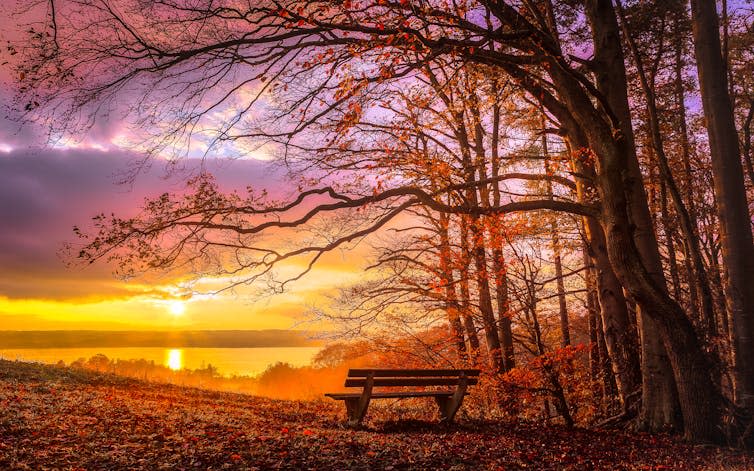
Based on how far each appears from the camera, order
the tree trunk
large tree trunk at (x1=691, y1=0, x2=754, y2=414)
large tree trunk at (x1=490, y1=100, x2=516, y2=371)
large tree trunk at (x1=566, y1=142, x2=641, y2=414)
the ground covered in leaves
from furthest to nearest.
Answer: the tree trunk → large tree trunk at (x1=490, y1=100, x2=516, y2=371) → large tree trunk at (x1=566, y1=142, x2=641, y2=414) → large tree trunk at (x1=691, y1=0, x2=754, y2=414) → the ground covered in leaves

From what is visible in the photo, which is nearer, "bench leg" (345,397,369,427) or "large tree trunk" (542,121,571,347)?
"bench leg" (345,397,369,427)

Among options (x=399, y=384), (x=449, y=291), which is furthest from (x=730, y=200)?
(x=449, y=291)

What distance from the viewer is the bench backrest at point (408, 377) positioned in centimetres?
955

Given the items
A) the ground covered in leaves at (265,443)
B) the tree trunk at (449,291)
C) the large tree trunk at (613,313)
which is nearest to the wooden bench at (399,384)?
the ground covered in leaves at (265,443)

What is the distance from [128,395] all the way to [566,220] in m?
13.1

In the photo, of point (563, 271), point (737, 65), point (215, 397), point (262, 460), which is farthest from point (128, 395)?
point (737, 65)

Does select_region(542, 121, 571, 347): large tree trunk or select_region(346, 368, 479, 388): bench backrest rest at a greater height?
select_region(542, 121, 571, 347): large tree trunk

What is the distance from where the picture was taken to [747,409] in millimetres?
8031

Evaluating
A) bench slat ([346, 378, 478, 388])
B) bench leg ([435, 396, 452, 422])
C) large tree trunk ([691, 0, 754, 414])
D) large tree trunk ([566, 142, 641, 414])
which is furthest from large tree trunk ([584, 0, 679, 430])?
bench leg ([435, 396, 452, 422])

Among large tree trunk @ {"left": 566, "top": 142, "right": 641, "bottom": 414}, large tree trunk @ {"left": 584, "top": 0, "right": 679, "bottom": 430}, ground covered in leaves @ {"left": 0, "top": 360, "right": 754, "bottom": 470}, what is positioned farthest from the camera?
large tree trunk @ {"left": 566, "top": 142, "right": 641, "bottom": 414}

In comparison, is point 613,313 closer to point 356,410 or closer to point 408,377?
point 408,377

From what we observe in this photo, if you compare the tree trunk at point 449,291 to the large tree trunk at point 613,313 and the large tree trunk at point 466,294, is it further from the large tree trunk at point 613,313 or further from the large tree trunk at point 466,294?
the large tree trunk at point 613,313

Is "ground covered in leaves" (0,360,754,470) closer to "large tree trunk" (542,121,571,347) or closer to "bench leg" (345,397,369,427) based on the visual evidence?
"bench leg" (345,397,369,427)

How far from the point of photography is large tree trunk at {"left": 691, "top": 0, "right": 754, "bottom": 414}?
27.3 ft
